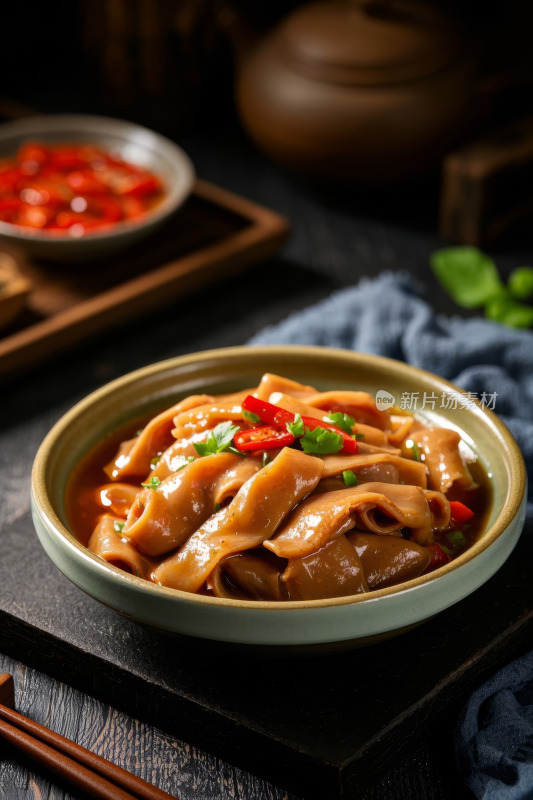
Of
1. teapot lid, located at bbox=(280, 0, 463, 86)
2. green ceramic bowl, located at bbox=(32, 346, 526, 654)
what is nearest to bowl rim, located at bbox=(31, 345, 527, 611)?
green ceramic bowl, located at bbox=(32, 346, 526, 654)

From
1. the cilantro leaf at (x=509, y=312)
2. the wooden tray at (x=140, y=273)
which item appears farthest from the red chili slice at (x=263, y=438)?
the cilantro leaf at (x=509, y=312)

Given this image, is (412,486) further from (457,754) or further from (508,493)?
(457,754)

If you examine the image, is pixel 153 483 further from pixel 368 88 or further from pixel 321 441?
pixel 368 88

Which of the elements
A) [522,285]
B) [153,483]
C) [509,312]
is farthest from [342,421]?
[522,285]

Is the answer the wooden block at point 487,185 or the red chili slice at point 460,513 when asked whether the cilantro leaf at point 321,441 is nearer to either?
the red chili slice at point 460,513

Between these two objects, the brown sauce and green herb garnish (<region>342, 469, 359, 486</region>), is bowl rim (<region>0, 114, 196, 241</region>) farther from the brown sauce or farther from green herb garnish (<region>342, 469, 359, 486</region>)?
green herb garnish (<region>342, 469, 359, 486</region>)

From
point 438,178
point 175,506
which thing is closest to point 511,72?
point 438,178

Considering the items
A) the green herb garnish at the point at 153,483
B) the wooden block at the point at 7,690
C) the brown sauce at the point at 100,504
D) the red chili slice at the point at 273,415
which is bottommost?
the wooden block at the point at 7,690
